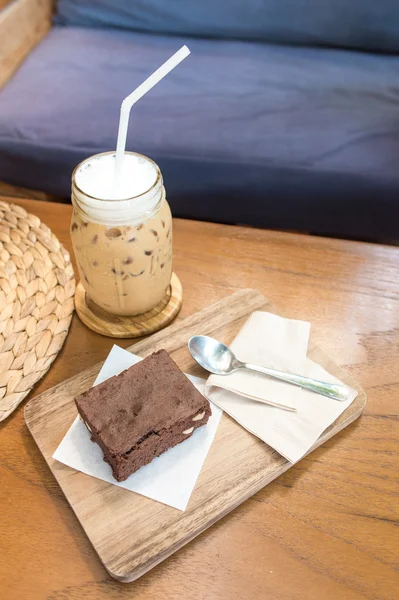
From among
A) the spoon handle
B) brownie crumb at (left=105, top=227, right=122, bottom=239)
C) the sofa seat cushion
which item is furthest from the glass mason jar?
the sofa seat cushion

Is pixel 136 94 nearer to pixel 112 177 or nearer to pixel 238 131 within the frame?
pixel 112 177

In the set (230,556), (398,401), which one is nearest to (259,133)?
(398,401)

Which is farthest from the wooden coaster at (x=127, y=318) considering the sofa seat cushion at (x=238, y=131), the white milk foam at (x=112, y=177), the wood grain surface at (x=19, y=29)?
the wood grain surface at (x=19, y=29)

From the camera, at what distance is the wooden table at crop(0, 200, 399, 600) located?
0.61 meters

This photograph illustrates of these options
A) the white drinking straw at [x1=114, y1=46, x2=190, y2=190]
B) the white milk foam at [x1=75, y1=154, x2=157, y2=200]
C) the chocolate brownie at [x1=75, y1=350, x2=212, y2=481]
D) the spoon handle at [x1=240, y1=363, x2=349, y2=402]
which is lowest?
the spoon handle at [x1=240, y1=363, x2=349, y2=402]

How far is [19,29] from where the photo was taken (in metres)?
1.74

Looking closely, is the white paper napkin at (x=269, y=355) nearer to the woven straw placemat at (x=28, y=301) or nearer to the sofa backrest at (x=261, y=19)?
the woven straw placemat at (x=28, y=301)

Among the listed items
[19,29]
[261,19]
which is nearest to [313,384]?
[261,19]

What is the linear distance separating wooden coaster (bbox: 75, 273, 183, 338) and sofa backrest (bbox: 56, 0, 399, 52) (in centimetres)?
124

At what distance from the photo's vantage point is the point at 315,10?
166 cm

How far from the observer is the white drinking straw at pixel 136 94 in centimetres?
67

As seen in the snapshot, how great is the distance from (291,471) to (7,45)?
1631 millimetres

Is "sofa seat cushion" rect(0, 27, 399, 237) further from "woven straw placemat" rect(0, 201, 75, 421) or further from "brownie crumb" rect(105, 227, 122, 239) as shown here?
"brownie crumb" rect(105, 227, 122, 239)

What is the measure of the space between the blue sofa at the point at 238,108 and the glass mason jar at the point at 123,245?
0.67 metres
